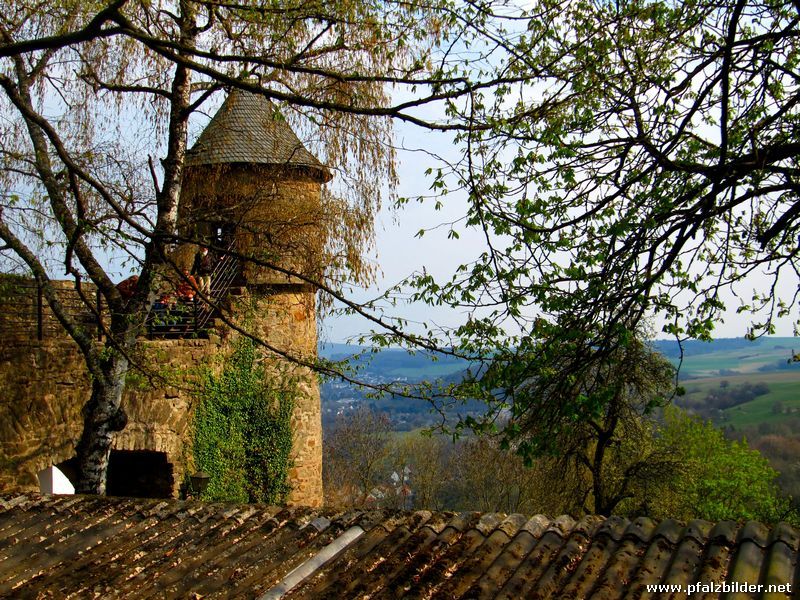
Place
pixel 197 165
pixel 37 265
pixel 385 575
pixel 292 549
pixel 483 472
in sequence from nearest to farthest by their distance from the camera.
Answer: pixel 385 575, pixel 292 549, pixel 37 265, pixel 197 165, pixel 483 472

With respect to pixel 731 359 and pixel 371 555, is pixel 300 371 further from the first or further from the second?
pixel 731 359

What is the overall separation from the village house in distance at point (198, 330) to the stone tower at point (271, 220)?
0.02 metres

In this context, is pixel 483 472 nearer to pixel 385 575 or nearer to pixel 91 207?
A: pixel 91 207

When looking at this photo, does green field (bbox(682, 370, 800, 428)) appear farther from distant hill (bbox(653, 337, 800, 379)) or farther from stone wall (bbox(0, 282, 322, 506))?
stone wall (bbox(0, 282, 322, 506))

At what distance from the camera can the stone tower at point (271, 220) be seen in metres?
9.01

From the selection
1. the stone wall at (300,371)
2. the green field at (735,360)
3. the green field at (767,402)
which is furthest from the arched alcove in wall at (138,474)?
the green field at (735,360)

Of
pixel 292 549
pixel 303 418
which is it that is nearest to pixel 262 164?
pixel 303 418

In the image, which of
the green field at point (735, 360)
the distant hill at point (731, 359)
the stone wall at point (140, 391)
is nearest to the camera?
the stone wall at point (140, 391)

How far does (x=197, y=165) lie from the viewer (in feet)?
33.5

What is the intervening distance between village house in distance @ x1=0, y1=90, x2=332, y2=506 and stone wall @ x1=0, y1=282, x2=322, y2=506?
0.01 m

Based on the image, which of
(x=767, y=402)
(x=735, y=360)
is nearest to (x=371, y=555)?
(x=767, y=402)

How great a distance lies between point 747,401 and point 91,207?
5700 centimetres

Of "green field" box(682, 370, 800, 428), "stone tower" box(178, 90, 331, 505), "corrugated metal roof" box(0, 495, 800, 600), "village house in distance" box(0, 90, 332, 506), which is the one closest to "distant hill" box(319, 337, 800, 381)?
"green field" box(682, 370, 800, 428)

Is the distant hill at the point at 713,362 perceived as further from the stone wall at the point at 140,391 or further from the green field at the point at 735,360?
the stone wall at the point at 140,391
